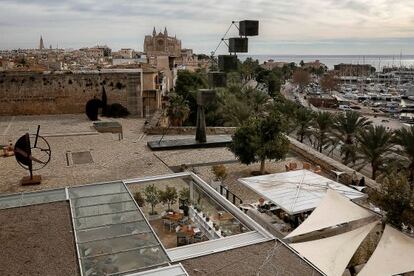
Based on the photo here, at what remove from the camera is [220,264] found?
640cm

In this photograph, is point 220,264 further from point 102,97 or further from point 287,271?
point 102,97

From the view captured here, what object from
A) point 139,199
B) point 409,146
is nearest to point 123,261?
point 139,199

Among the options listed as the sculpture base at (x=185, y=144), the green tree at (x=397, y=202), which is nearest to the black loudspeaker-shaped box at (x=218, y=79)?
the sculpture base at (x=185, y=144)

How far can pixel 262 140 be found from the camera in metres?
15.0

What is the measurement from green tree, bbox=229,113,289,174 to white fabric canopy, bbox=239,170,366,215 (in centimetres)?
193

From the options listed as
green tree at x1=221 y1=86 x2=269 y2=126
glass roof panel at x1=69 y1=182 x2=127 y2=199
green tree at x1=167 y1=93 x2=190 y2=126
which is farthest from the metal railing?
green tree at x1=167 y1=93 x2=190 y2=126

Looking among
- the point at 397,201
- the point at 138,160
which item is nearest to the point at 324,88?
the point at 138,160

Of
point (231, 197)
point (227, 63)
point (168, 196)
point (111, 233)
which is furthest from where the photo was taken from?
point (227, 63)

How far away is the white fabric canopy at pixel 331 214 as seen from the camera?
29.1 feet

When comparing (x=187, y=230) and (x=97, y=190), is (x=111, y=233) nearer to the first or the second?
(x=97, y=190)

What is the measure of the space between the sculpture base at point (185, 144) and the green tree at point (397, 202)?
11125 mm

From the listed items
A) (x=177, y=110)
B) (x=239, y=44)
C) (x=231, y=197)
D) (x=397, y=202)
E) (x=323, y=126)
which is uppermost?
(x=239, y=44)

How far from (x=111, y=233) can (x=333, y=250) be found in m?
4.38

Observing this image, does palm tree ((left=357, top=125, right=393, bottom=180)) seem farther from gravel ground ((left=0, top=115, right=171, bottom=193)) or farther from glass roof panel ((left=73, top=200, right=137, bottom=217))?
glass roof panel ((left=73, top=200, right=137, bottom=217))
